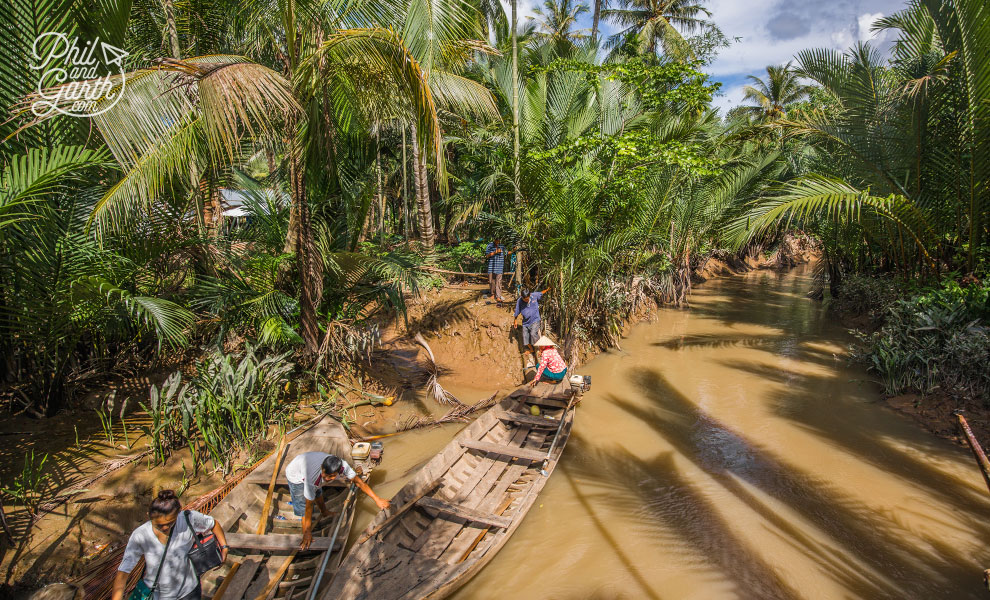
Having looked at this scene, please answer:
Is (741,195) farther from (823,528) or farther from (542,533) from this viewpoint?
(542,533)

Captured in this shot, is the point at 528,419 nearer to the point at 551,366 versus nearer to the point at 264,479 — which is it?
the point at 551,366

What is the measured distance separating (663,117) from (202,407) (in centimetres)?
1004

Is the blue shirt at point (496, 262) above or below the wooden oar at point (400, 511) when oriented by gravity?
above

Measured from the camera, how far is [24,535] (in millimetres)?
3496

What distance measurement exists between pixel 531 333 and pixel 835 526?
471 cm

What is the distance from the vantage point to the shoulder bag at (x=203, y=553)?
2793 mm

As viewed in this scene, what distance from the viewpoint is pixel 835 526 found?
4336 millimetres

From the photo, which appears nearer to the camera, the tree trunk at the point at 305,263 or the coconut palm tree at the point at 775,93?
the tree trunk at the point at 305,263

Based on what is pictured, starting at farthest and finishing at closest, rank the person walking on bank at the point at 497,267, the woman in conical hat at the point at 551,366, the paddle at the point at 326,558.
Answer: the person walking on bank at the point at 497,267 → the woman in conical hat at the point at 551,366 → the paddle at the point at 326,558

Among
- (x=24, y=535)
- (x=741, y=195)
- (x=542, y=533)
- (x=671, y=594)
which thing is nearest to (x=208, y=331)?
(x=24, y=535)

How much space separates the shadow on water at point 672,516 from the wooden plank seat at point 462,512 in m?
1.10

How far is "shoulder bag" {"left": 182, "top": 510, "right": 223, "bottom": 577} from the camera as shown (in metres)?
2.79

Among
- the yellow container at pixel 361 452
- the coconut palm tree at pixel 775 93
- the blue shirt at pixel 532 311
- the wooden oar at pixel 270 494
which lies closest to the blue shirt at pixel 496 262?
the blue shirt at pixel 532 311

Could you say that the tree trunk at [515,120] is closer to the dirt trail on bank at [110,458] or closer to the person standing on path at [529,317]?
the person standing on path at [529,317]
